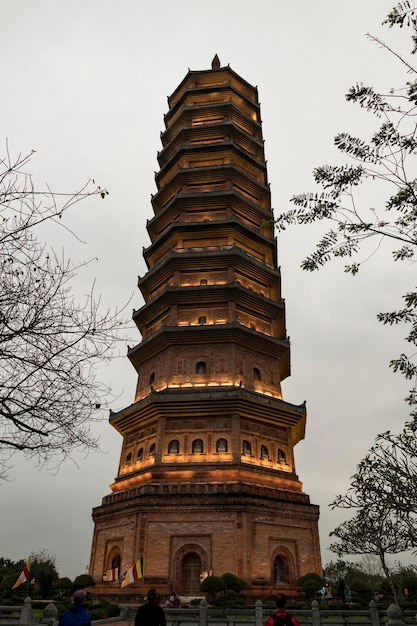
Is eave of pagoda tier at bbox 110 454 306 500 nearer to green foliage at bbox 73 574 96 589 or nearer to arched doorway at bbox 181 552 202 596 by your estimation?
arched doorway at bbox 181 552 202 596

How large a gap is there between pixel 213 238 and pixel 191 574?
18.9 metres

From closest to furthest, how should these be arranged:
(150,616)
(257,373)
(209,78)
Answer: (150,616)
(257,373)
(209,78)

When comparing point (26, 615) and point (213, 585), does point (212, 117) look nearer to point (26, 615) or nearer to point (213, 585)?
point (213, 585)

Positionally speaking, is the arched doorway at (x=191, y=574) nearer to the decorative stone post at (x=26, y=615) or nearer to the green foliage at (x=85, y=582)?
the green foliage at (x=85, y=582)

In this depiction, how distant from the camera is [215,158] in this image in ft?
113

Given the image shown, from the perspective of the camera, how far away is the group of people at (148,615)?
6.10 meters

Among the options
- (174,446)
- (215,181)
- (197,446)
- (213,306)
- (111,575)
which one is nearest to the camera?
(111,575)

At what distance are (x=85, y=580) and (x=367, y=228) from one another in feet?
71.2

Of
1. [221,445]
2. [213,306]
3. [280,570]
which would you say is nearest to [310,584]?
[280,570]

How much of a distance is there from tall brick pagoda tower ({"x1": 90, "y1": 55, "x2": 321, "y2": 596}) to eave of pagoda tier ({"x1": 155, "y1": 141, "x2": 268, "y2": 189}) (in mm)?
96

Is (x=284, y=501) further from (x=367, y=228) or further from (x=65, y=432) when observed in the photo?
(x=367, y=228)

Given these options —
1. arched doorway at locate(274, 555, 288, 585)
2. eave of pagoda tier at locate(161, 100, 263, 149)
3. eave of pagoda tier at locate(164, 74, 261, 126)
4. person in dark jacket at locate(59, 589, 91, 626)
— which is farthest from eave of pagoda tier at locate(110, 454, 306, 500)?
eave of pagoda tier at locate(164, 74, 261, 126)

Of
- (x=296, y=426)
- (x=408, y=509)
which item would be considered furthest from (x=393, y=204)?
(x=296, y=426)

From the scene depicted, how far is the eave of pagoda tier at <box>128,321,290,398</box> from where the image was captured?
26281mm
